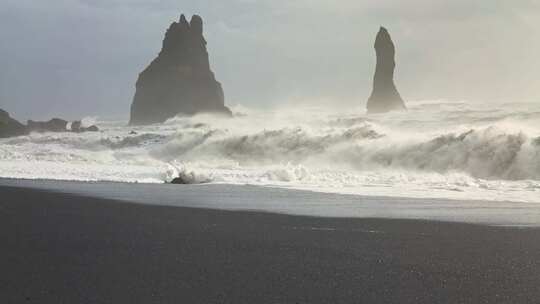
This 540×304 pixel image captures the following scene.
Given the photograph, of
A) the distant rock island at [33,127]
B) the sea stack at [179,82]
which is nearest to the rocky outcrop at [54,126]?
the distant rock island at [33,127]

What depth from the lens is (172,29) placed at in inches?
3775

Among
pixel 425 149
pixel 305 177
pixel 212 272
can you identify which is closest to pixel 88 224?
pixel 212 272

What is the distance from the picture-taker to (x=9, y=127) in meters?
58.1

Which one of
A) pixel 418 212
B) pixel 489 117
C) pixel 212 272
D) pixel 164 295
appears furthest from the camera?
pixel 489 117

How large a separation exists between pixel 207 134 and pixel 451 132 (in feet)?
55.5

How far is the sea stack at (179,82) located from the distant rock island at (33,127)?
23588mm

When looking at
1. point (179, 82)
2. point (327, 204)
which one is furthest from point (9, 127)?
point (327, 204)

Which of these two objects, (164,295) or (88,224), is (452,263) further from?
(88,224)

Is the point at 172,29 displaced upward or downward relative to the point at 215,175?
upward

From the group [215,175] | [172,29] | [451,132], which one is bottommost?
[215,175]

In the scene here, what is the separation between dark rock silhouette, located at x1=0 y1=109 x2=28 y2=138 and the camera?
56.7 m

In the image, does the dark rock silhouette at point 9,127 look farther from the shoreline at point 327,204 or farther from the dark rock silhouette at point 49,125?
the shoreline at point 327,204

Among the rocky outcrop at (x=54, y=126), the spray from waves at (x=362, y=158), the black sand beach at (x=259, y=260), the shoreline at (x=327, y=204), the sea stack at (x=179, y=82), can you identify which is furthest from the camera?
the sea stack at (x=179, y=82)

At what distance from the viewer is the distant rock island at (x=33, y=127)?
5758 cm
